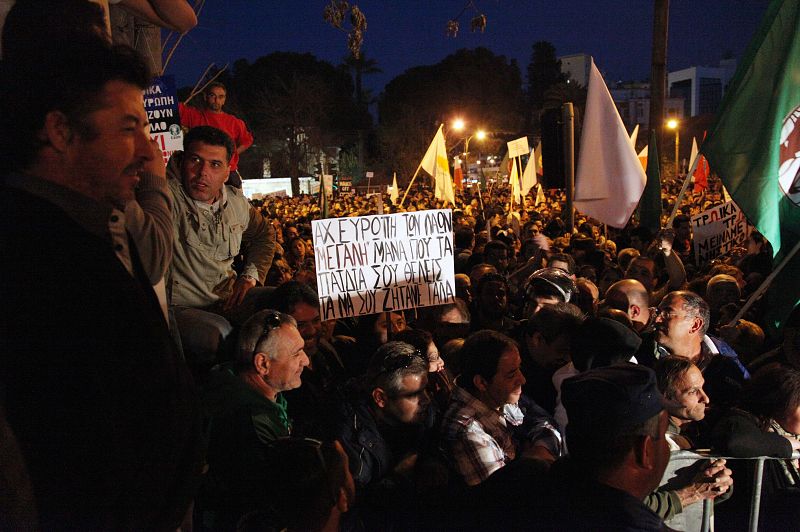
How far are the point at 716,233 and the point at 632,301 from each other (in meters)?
4.18

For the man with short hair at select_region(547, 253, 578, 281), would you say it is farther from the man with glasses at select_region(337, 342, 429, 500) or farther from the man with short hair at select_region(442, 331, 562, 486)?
the man with glasses at select_region(337, 342, 429, 500)

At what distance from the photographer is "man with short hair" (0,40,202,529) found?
1.08 metres

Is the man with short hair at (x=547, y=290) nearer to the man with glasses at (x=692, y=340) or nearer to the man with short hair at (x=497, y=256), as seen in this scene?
the man with glasses at (x=692, y=340)

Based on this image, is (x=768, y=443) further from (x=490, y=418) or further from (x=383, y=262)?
(x=383, y=262)

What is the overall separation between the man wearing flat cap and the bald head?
315 cm

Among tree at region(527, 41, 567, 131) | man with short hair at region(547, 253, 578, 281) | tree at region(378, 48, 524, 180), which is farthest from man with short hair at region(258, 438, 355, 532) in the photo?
tree at region(527, 41, 567, 131)

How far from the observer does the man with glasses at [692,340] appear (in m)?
4.31

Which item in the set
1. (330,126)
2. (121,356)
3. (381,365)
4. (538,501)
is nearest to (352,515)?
(538,501)

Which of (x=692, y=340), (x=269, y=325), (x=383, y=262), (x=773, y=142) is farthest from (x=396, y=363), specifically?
(x=773, y=142)

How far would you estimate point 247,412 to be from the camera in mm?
2803

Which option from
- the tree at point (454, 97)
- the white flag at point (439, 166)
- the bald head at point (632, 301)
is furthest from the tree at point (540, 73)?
the bald head at point (632, 301)

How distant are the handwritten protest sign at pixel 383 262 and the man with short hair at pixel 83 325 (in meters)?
3.35

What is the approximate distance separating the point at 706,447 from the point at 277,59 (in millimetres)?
75536

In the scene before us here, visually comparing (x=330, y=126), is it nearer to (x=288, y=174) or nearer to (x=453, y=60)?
(x=288, y=174)
